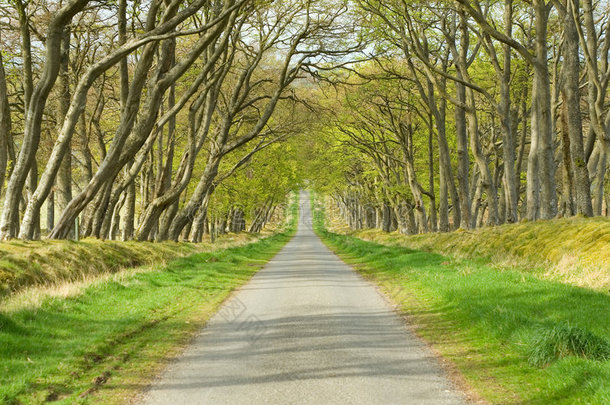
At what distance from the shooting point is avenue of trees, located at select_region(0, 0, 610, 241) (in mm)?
14766

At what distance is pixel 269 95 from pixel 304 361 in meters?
22.9

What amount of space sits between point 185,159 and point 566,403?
2093cm

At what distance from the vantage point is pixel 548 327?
7.12 metres

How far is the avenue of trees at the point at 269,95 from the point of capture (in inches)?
581

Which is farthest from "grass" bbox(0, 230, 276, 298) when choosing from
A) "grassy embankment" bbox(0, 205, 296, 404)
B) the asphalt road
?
the asphalt road

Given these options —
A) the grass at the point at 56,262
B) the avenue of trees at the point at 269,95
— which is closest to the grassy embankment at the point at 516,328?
the avenue of trees at the point at 269,95

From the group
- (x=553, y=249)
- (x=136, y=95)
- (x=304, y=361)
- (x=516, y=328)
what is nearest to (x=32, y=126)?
(x=136, y=95)

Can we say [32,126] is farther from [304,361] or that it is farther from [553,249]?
[553,249]

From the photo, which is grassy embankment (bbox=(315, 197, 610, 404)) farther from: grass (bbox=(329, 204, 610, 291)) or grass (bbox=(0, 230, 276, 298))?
grass (bbox=(0, 230, 276, 298))

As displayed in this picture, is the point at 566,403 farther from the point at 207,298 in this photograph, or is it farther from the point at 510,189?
the point at 510,189

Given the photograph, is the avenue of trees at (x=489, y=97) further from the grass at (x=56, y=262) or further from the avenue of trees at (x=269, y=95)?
the grass at (x=56, y=262)

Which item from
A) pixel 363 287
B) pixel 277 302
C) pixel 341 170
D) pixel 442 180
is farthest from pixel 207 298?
pixel 341 170

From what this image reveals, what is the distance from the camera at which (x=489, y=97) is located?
1820cm

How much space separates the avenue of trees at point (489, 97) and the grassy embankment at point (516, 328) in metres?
3.57
